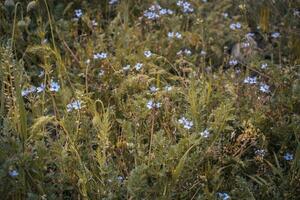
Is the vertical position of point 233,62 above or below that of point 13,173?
above

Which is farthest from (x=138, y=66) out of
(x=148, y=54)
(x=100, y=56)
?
(x=100, y=56)

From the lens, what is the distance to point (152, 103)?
2.60 m

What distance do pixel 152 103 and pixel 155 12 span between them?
3.45 ft

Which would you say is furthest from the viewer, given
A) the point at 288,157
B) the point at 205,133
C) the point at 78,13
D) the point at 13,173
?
the point at 78,13

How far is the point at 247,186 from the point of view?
7.50ft

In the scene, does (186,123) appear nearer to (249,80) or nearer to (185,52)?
(249,80)

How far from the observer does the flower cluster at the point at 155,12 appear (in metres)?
3.40

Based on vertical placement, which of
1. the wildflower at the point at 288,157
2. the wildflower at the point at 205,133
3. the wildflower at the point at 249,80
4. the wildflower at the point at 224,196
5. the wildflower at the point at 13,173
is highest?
the wildflower at the point at 249,80

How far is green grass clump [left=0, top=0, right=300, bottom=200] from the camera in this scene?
229cm

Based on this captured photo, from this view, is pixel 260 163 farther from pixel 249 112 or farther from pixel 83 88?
pixel 83 88

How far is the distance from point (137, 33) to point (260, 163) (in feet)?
3.91

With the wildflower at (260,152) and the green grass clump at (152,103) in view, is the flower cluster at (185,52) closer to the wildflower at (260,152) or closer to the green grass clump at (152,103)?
the green grass clump at (152,103)

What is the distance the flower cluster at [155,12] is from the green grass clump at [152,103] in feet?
0.04

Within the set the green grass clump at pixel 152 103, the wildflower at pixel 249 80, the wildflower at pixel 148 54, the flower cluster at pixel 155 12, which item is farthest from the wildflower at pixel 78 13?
the wildflower at pixel 249 80
